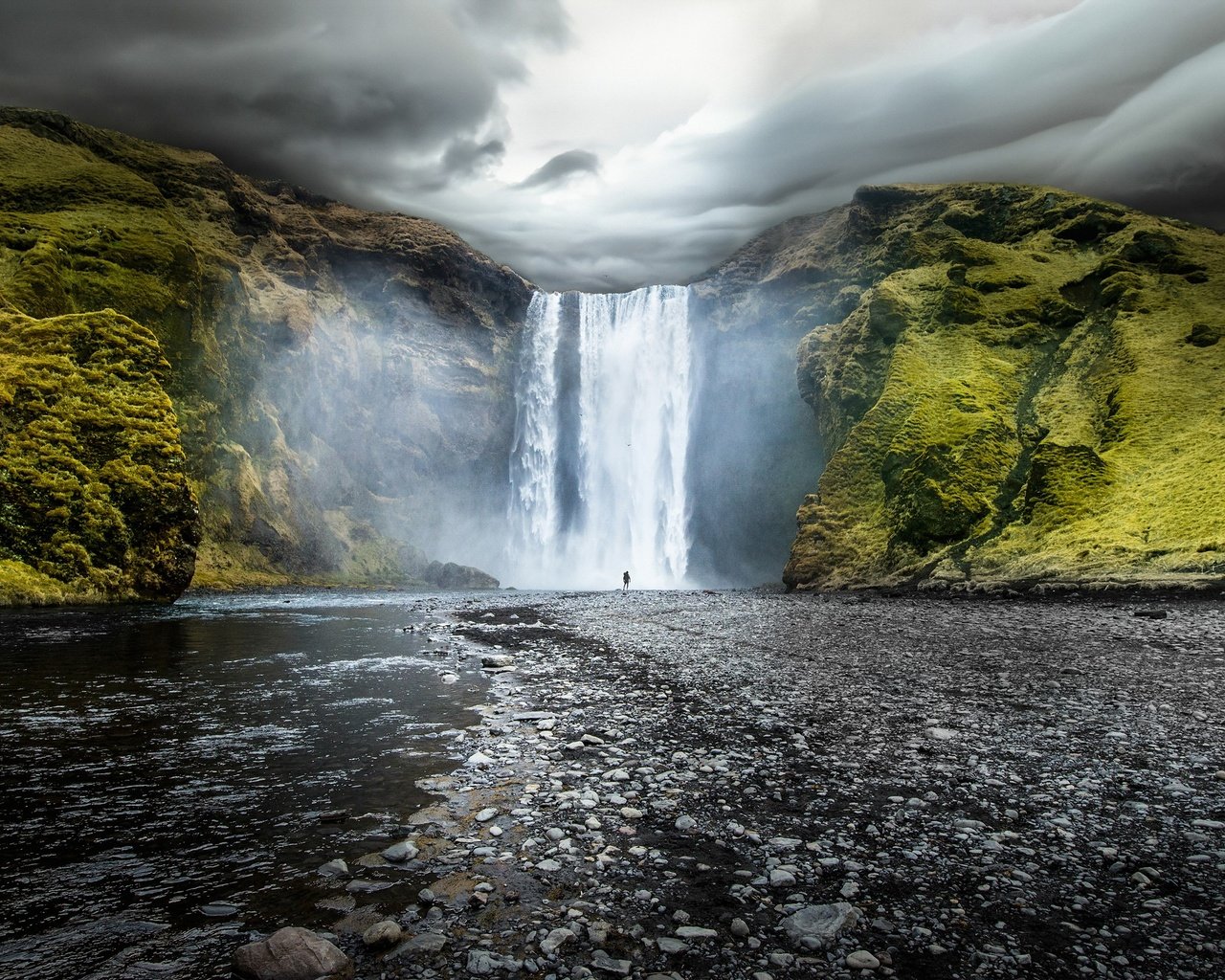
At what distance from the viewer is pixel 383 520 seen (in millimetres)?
100000

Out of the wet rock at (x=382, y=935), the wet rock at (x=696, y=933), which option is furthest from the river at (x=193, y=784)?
the wet rock at (x=696, y=933)

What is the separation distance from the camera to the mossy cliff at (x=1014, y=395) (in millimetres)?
40938

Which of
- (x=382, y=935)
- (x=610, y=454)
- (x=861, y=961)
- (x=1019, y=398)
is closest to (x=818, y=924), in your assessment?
(x=861, y=961)

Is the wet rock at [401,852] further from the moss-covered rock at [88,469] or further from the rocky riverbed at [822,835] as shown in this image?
the moss-covered rock at [88,469]

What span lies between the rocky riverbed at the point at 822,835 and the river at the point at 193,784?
721mm

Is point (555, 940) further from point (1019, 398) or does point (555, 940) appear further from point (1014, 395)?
point (1014, 395)

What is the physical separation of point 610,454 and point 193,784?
93.3 m

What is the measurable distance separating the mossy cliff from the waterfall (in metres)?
24.4

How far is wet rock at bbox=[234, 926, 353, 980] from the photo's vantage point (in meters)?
3.88

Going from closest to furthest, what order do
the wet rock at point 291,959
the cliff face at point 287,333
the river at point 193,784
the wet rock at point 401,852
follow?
the wet rock at point 291,959
the river at point 193,784
the wet rock at point 401,852
the cliff face at point 287,333

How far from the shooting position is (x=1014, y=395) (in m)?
58.2

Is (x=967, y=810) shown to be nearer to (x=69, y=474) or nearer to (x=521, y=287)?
(x=69, y=474)

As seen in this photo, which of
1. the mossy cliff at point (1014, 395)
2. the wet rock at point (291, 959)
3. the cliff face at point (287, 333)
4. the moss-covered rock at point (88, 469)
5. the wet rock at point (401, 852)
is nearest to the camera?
the wet rock at point (291, 959)

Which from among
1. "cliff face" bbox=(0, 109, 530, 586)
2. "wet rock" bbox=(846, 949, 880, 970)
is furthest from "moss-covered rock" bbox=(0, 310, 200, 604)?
"wet rock" bbox=(846, 949, 880, 970)
